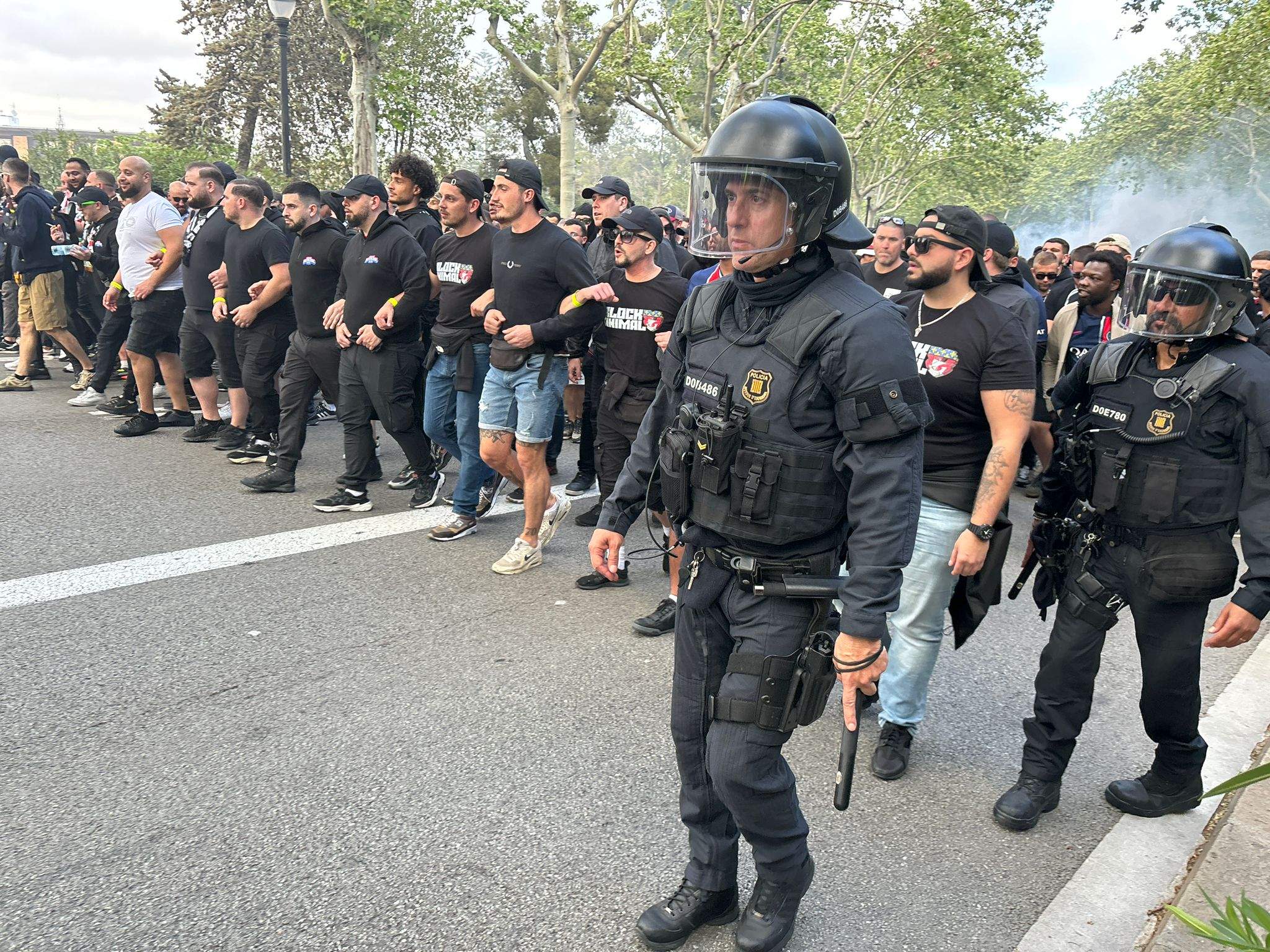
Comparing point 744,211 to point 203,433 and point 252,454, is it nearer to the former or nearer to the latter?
point 252,454

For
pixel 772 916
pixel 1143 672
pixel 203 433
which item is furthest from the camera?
pixel 203 433

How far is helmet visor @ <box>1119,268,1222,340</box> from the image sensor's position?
115 inches

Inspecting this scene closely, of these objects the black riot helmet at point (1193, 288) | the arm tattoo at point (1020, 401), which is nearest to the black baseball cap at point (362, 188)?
the arm tattoo at point (1020, 401)

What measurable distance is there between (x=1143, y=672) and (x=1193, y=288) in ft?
4.23

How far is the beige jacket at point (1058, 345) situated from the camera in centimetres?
719

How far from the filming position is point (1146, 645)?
10.2 ft

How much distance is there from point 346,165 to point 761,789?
30.5m

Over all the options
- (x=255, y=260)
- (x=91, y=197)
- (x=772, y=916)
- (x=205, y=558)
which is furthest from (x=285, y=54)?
(x=772, y=916)

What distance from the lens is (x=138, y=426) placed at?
7996mm

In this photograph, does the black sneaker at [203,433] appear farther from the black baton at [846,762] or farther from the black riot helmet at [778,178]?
the black baton at [846,762]

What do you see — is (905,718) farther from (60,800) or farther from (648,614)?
(60,800)

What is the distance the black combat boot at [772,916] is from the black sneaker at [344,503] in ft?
15.1

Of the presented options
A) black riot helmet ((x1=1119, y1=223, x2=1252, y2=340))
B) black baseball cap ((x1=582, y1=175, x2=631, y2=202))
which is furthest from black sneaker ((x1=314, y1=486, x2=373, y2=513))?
black riot helmet ((x1=1119, y1=223, x2=1252, y2=340))

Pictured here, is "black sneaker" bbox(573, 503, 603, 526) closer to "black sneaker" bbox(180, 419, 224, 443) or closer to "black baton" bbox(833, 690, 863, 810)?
"black sneaker" bbox(180, 419, 224, 443)
